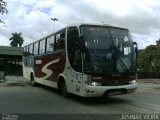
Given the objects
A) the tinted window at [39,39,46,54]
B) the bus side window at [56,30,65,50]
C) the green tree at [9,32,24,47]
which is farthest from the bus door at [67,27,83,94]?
the green tree at [9,32,24,47]

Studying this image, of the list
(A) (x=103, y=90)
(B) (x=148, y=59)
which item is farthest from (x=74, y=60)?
(B) (x=148, y=59)

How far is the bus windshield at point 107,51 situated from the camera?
15.0 meters

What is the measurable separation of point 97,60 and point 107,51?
2.12 feet

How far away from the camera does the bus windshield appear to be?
14992 millimetres

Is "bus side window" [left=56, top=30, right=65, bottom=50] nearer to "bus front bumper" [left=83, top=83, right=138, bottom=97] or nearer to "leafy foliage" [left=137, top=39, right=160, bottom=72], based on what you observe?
"bus front bumper" [left=83, top=83, right=138, bottom=97]

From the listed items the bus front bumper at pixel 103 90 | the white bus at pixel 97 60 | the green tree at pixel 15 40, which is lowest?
the bus front bumper at pixel 103 90

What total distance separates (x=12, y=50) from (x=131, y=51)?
49.1 meters

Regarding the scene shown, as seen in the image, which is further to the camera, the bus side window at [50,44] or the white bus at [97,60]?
the bus side window at [50,44]

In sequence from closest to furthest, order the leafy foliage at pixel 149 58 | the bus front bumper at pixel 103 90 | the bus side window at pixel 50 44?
the bus front bumper at pixel 103 90 → the bus side window at pixel 50 44 → the leafy foliage at pixel 149 58

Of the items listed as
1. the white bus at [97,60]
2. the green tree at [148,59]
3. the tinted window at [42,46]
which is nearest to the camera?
the white bus at [97,60]

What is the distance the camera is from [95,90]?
1470 centimetres

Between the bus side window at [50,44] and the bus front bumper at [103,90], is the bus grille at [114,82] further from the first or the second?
the bus side window at [50,44]

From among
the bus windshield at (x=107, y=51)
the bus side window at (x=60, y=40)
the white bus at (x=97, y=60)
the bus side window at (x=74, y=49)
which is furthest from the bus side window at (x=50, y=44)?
the bus windshield at (x=107, y=51)

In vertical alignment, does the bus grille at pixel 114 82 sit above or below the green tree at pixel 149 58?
below
